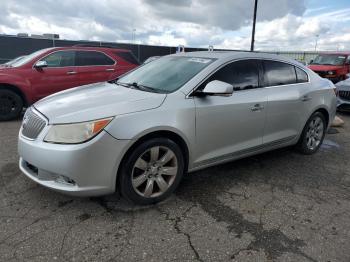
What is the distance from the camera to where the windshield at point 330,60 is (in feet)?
47.3

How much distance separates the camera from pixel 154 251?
8.52 feet

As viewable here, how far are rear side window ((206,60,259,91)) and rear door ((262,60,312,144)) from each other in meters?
0.20

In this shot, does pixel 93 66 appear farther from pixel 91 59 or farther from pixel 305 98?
pixel 305 98

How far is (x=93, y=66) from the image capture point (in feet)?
26.4

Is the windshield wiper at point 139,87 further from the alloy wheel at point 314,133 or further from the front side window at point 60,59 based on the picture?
the front side window at point 60,59

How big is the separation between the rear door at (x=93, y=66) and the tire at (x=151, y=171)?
17.3ft

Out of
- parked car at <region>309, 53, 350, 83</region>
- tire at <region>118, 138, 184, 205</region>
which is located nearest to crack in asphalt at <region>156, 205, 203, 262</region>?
Result: tire at <region>118, 138, 184, 205</region>

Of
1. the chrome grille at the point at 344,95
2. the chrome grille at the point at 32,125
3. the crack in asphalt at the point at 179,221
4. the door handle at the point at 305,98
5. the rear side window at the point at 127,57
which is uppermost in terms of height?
the rear side window at the point at 127,57

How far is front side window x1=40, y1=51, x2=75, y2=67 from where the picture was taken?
751cm

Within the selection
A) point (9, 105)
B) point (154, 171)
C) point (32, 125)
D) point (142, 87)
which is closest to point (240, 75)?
point (142, 87)

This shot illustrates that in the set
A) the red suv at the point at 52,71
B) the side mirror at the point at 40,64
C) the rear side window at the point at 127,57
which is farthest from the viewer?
the rear side window at the point at 127,57

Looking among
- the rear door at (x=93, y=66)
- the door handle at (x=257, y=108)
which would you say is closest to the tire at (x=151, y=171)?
the door handle at (x=257, y=108)

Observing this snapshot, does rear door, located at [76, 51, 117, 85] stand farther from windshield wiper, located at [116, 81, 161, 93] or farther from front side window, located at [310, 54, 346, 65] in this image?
front side window, located at [310, 54, 346, 65]

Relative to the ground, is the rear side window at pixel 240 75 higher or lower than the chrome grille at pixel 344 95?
higher
